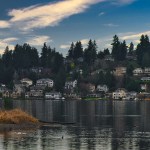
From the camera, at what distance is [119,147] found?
5119 cm

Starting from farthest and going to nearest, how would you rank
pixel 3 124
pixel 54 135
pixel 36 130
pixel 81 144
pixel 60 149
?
pixel 3 124 → pixel 36 130 → pixel 54 135 → pixel 81 144 → pixel 60 149

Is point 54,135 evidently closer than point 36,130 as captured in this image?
Yes

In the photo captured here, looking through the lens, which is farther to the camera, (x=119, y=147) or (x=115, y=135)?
(x=115, y=135)

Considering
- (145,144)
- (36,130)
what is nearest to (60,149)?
(145,144)

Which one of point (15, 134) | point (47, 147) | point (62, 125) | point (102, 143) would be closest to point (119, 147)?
point (102, 143)

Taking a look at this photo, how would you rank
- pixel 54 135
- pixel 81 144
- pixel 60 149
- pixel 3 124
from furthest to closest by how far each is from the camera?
pixel 3 124 < pixel 54 135 < pixel 81 144 < pixel 60 149

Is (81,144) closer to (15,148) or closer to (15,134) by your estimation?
(15,148)

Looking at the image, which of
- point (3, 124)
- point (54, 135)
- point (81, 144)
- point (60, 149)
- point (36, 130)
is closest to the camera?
point (60, 149)

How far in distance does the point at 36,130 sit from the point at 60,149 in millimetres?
20255

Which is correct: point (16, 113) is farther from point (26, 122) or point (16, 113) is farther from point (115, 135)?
point (115, 135)

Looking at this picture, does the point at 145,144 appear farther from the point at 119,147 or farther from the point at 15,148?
the point at 15,148

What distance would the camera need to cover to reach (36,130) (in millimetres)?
69000

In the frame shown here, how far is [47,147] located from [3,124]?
2511cm

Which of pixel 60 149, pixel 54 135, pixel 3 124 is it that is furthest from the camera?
pixel 3 124
